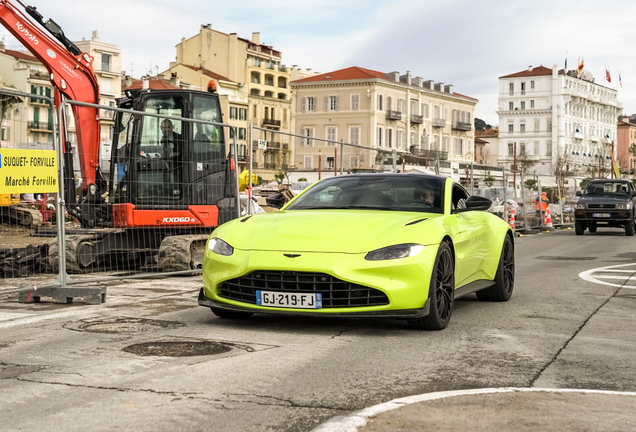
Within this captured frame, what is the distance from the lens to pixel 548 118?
143 meters

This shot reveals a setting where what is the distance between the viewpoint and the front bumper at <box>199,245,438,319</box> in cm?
665

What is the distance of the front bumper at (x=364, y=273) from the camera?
6.65 meters

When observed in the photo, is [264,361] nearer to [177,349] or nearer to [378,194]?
[177,349]

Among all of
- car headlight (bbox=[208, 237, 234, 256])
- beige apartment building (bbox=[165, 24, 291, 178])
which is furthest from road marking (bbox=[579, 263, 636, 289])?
beige apartment building (bbox=[165, 24, 291, 178])

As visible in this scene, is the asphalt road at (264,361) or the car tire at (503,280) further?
the car tire at (503,280)

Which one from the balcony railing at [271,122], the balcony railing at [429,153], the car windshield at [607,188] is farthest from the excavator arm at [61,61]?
the balcony railing at [271,122]

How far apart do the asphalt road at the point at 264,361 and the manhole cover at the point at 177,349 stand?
4cm

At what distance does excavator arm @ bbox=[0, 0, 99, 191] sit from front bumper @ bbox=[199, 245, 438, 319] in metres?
7.76

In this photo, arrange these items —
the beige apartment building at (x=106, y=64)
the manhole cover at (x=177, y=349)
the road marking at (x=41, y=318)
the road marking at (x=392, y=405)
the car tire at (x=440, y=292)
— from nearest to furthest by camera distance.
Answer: the road marking at (x=392, y=405) → the manhole cover at (x=177, y=349) → the car tire at (x=440, y=292) → the road marking at (x=41, y=318) → the beige apartment building at (x=106, y=64)

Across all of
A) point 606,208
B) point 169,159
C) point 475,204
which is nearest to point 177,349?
point 475,204

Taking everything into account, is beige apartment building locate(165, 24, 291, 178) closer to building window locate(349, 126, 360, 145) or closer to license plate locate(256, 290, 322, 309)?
building window locate(349, 126, 360, 145)

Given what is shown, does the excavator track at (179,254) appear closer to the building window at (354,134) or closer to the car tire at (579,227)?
the car tire at (579,227)

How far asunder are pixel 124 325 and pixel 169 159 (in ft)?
20.7

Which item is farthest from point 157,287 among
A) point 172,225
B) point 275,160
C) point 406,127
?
point 406,127
